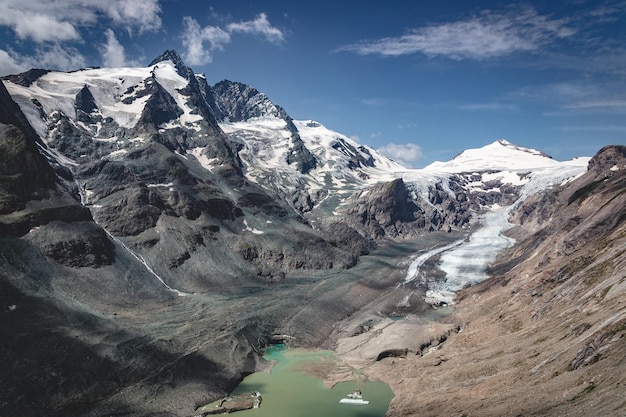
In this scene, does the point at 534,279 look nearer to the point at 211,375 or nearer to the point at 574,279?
the point at 574,279

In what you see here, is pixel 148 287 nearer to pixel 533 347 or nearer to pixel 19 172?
pixel 19 172

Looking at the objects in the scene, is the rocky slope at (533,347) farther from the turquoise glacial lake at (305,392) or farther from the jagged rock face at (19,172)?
the jagged rock face at (19,172)

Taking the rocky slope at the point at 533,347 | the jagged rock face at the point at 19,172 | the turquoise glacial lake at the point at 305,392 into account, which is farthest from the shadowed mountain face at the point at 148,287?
the turquoise glacial lake at the point at 305,392

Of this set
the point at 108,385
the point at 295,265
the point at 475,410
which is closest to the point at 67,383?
the point at 108,385

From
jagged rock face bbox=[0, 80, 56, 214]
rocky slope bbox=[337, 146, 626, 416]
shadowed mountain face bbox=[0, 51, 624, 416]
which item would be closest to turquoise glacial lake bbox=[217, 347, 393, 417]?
rocky slope bbox=[337, 146, 626, 416]

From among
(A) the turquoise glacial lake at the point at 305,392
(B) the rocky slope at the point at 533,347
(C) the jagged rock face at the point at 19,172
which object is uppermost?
(C) the jagged rock face at the point at 19,172
